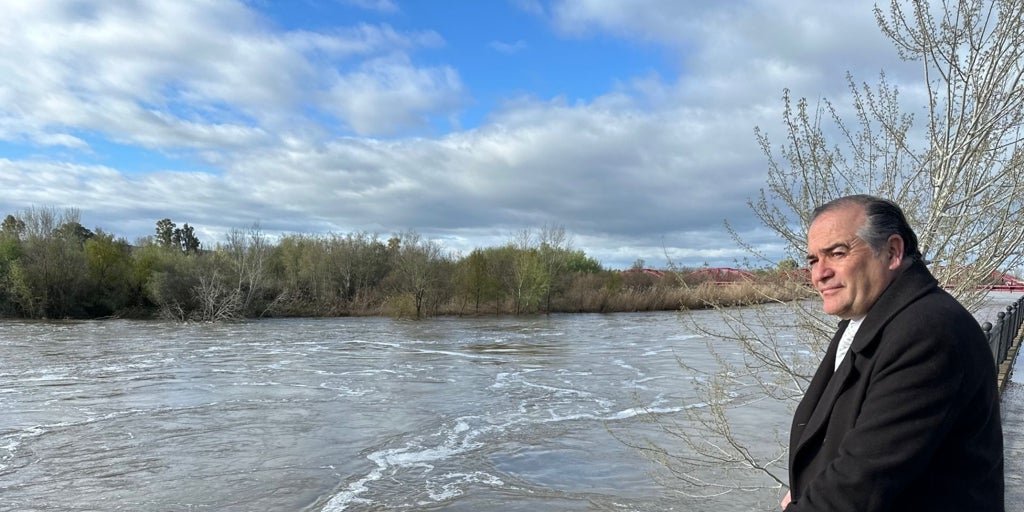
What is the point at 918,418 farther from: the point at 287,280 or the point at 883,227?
the point at 287,280

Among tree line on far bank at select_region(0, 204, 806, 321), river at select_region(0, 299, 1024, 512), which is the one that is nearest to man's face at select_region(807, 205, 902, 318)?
river at select_region(0, 299, 1024, 512)

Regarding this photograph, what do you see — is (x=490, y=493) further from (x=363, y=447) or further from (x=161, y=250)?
(x=161, y=250)

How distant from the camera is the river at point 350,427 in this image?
8.57m

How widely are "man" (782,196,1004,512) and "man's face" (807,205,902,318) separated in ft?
0.04

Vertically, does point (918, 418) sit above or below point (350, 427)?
above

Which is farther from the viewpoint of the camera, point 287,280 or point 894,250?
point 287,280

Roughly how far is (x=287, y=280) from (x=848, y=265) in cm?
5073

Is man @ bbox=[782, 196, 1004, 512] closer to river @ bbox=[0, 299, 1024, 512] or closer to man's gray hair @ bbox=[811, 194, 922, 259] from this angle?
man's gray hair @ bbox=[811, 194, 922, 259]

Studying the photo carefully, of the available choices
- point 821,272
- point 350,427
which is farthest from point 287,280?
point 821,272

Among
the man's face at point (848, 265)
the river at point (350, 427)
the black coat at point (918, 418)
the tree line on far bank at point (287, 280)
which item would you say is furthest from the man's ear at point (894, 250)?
the tree line on far bank at point (287, 280)

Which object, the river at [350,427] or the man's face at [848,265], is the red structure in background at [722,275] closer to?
the river at [350,427]

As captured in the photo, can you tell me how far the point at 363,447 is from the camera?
10.9m

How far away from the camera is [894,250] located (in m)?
1.86

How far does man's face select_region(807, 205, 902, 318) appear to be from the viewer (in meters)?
1.86
